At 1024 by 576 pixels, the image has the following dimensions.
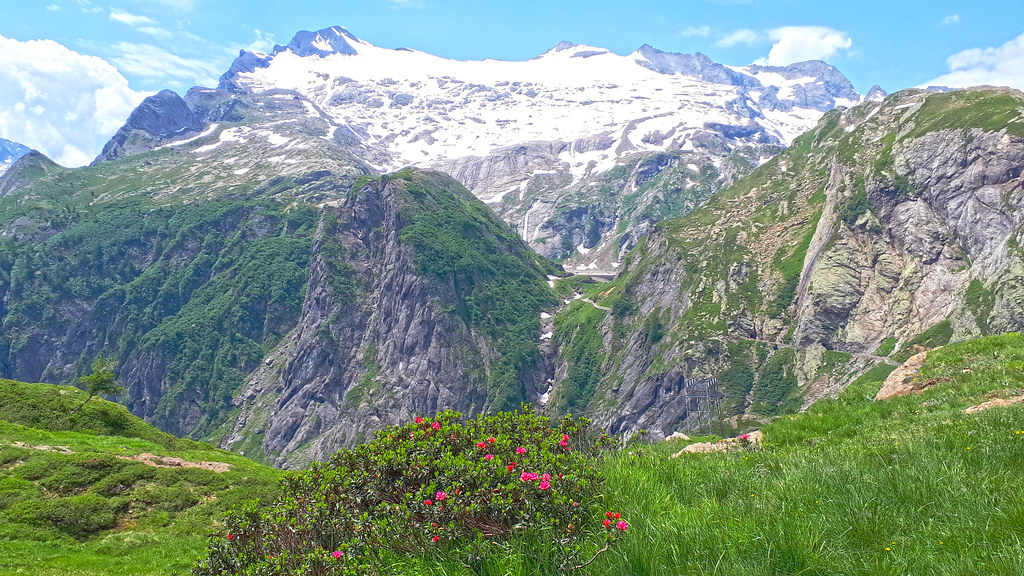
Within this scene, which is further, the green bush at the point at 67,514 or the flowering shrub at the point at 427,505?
the green bush at the point at 67,514

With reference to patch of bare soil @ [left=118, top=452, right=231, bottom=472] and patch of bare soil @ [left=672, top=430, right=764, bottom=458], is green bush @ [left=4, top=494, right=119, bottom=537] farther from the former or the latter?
patch of bare soil @ [left=672, top=430, right=764, bottom=458]

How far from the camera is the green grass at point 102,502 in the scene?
18625mm

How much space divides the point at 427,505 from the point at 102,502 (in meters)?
24.7

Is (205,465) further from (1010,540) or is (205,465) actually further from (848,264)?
(848,264)

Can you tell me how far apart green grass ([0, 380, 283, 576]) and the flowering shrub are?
390 inches

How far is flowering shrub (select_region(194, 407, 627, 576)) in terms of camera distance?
23.7ft

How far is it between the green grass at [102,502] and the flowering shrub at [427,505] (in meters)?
9.92

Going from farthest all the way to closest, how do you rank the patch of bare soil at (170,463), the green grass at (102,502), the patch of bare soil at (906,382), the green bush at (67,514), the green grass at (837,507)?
1. the patch of bare soil at (170,463)
2. the green bush at (67,514)
3. the green grass at (102,502)
4. the patch of bare soil at (906,382)
5. the green grass at (837,507)

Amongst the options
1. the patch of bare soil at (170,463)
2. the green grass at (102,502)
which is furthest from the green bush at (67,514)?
the patch of bare soil at (170,463)

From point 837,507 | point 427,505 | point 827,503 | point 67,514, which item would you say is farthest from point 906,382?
point 67,514

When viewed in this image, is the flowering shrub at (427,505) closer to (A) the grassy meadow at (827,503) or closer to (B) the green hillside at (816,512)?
(B) the green hillside at (816,512)

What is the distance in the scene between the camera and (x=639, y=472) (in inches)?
361

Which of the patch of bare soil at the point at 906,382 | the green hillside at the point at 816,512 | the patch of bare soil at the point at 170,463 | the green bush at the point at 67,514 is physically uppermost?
the green hillside at the point at 816,512

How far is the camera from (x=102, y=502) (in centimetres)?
2367
